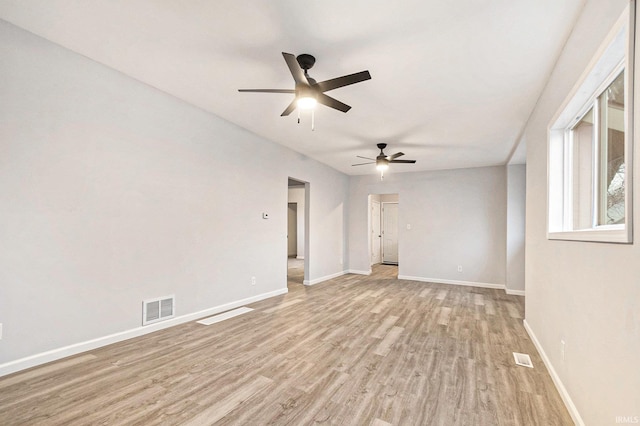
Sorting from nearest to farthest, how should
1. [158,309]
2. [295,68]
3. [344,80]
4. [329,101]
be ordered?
[295,68]
[344,80]
[329,101]
[158,309]

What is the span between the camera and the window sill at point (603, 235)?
1246 millimetres

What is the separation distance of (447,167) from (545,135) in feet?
12.9

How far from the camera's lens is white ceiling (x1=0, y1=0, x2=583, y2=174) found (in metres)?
1.98

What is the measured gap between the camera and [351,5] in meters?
1.92

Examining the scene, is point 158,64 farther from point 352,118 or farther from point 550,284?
point 550,284

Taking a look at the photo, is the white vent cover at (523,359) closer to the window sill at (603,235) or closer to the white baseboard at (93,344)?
the window sill at (603,235)

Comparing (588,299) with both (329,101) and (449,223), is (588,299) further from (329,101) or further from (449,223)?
(449,223)

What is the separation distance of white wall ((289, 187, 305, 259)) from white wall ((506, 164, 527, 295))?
6.52 metres

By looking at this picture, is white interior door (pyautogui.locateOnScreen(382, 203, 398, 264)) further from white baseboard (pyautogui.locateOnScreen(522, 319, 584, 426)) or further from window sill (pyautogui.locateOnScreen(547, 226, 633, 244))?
window sill (pyautogui.locateOnScreen(547, 226, 633, 244))

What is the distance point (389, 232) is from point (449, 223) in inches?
134

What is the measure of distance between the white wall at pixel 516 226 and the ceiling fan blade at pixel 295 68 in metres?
5.16

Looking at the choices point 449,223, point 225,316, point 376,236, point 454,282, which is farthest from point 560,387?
point 376,236

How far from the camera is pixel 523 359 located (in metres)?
2.68

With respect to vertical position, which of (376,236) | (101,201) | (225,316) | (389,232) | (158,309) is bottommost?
(225,316)
